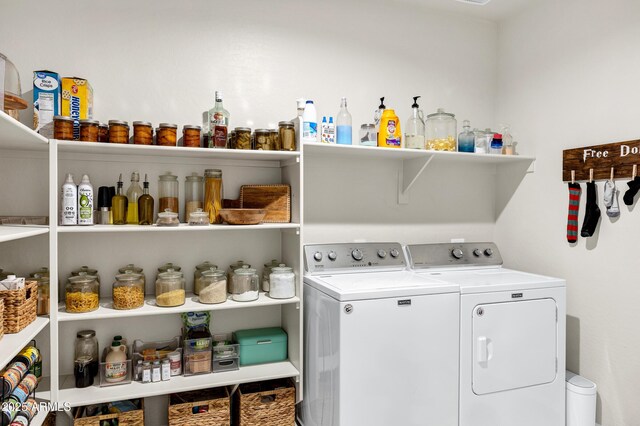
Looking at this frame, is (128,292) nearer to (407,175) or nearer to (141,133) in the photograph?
(141,133)

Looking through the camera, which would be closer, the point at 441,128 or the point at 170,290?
the point at 170,290

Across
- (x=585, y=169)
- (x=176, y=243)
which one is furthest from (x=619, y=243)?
(x=176, y=243)

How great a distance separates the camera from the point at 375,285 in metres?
2.06

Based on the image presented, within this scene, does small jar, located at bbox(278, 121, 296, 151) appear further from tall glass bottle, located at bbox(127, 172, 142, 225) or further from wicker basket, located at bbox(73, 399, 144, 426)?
wicker basket, located at bbox(73, 399, 144, 426)

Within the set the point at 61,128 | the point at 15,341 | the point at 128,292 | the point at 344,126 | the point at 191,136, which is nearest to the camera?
the point at 15,341

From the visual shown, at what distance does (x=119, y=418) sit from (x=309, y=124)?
5.61 feet

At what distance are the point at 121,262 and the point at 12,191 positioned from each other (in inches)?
23.6

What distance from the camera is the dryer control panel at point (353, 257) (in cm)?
238

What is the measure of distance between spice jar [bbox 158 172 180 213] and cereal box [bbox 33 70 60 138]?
1.75 feet

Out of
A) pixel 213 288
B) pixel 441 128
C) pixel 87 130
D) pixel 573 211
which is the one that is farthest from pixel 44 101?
pixel 573 211

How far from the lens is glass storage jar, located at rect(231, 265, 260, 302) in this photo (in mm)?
2160

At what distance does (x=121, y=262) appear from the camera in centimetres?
223

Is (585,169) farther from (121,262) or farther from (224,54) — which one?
(121,262)

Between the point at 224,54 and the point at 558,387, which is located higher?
the point at 224,54
